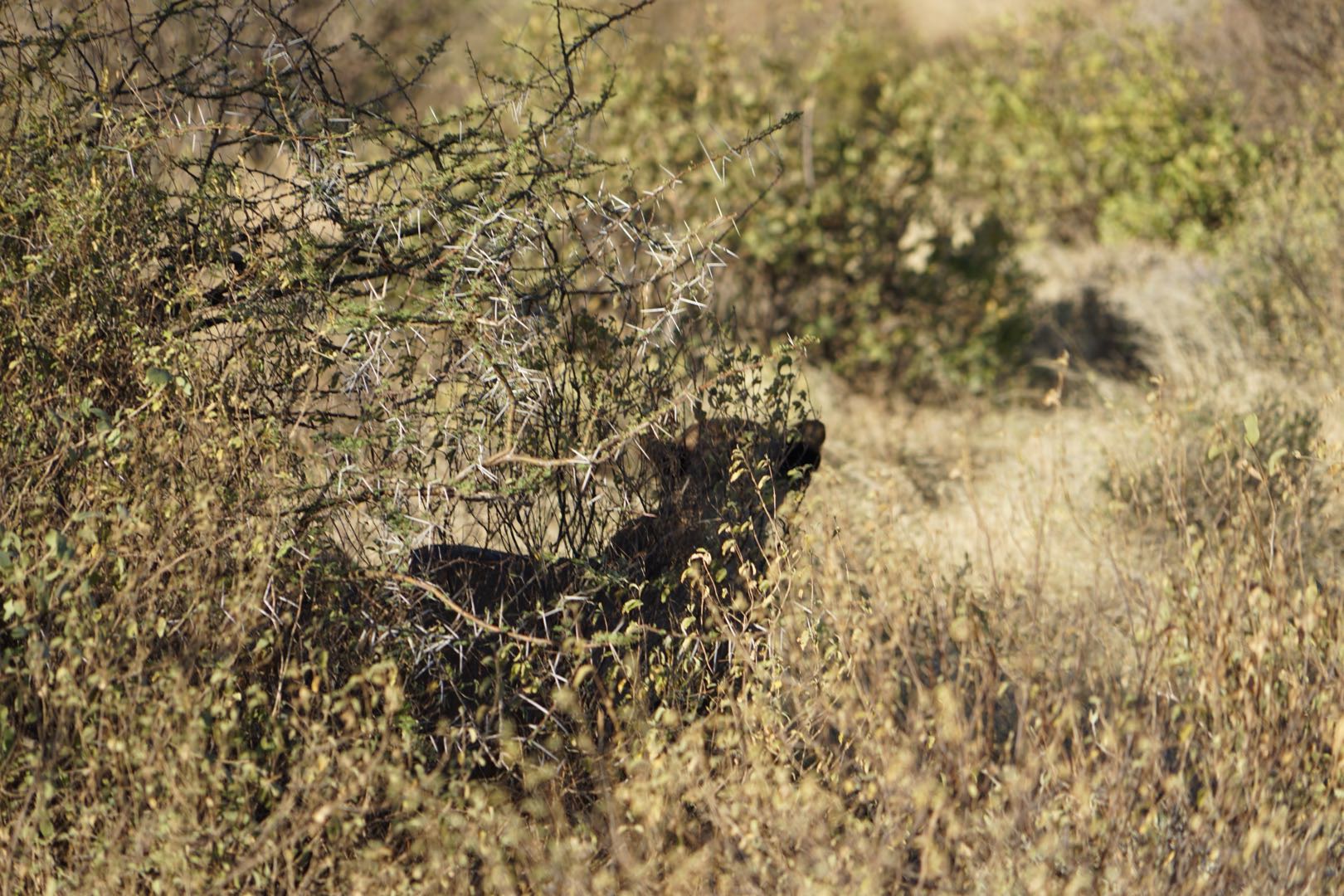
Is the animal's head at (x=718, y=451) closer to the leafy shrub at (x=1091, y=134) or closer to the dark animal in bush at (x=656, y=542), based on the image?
the dark animal in bush at (x=656, y=542)

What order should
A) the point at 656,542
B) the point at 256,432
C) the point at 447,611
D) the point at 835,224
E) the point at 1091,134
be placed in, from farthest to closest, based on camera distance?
the point at 1091,134 < the point at 835,224 < the point at 656,542 < the point at 447,611 < the point at 256,432

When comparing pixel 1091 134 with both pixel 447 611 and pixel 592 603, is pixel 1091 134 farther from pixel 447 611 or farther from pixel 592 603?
pixel 447 611

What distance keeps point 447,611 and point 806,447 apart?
4.38ft

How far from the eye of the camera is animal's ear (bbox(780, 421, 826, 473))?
3.89 meters

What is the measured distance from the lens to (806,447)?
396 cm

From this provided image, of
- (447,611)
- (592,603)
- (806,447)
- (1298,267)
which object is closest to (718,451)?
(806,447)

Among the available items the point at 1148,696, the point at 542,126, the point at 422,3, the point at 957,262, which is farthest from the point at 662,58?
the point at 1148,696

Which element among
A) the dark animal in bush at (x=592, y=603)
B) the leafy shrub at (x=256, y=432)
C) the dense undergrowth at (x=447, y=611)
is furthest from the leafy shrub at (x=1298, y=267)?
the leafy shrub at (x=256, y=432)

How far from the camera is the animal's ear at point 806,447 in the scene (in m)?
3.89

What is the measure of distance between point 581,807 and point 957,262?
5557mm

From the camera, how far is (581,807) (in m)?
3.01

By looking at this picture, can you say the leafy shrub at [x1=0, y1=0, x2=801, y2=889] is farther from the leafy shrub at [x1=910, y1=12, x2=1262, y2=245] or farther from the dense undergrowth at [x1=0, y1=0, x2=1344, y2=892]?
the leafy shrub at [x1=910, y1=12, x2=1262, y2=245]

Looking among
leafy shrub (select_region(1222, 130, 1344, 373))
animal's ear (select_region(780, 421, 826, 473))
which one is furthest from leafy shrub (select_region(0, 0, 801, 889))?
leafy shrub (select_region(1222, 130, 1344, 373))

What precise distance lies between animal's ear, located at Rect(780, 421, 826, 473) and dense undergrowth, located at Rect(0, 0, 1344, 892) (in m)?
0.23
